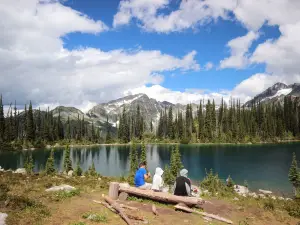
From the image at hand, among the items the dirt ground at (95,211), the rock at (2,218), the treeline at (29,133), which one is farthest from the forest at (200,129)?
the rock at (2,218)

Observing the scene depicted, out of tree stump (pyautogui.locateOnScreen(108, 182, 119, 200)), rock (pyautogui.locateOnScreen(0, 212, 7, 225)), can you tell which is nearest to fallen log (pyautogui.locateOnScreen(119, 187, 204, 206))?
tree stump (pyautogui.locateOnScreen(108, 182, 119, 200))

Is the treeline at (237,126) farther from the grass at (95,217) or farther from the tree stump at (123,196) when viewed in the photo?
the grass at (95,217)

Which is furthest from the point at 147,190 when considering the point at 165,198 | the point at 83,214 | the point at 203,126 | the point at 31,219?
the point at 203,126

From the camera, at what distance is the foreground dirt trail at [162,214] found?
12.5 meters

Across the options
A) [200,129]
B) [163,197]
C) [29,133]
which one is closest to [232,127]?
[200,129]

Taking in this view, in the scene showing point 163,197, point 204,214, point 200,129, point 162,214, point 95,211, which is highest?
point 200,129

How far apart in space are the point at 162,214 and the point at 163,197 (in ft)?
5.72

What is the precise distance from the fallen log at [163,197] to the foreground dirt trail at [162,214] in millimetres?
454

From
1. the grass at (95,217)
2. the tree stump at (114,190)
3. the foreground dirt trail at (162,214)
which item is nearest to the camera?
the grass at (95,217)

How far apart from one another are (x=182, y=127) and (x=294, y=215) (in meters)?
160

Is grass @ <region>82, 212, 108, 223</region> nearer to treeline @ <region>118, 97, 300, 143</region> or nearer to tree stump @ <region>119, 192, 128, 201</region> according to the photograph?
tree stump @ <region>119, 192, 128, 201</region>

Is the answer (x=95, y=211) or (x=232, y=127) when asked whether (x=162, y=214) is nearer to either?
(x=95, y=211)

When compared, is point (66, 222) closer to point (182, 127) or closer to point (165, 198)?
point (165, 198)

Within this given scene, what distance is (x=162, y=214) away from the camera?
13734 mm
